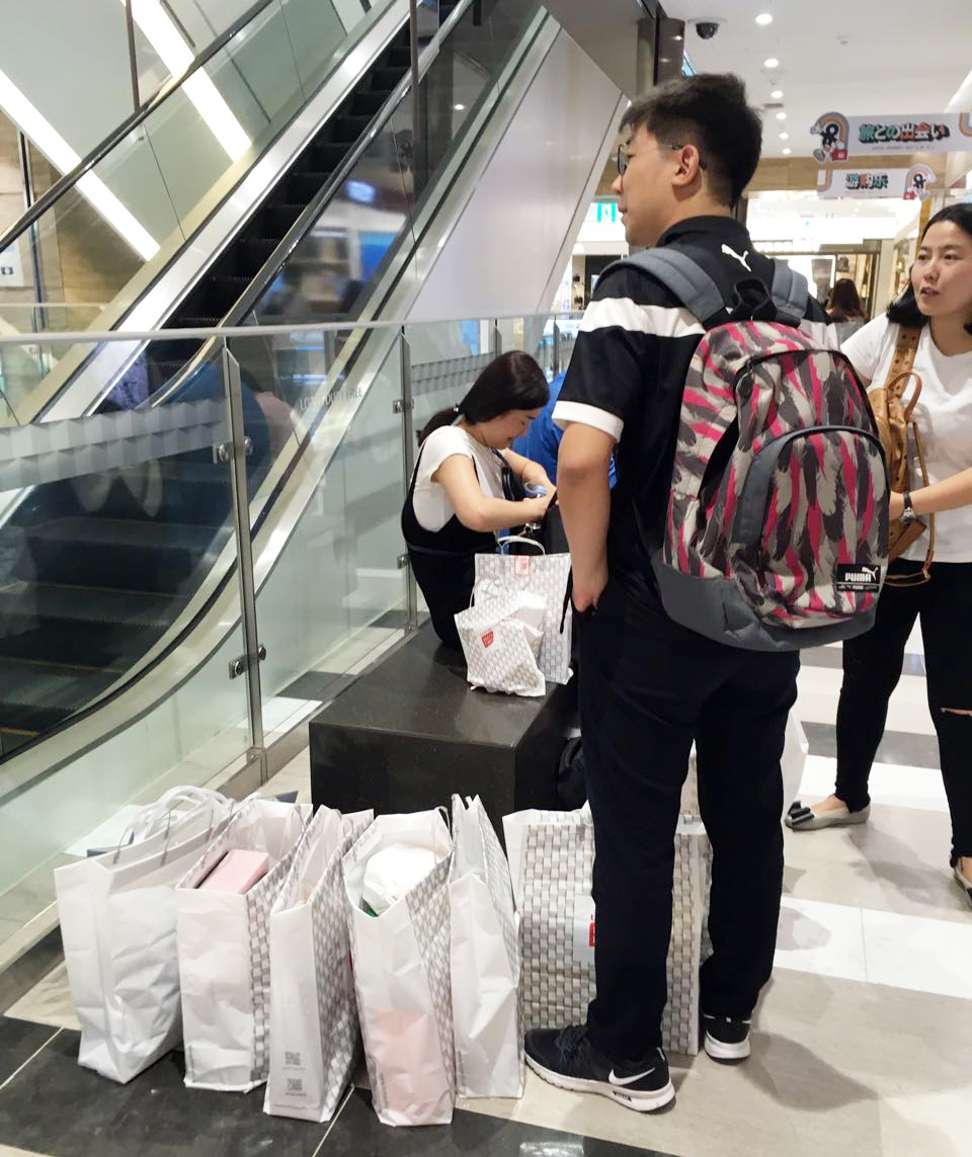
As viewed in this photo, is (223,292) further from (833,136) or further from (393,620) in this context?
(833,136)

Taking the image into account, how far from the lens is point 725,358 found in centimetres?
135

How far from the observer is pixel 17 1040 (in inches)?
74.4

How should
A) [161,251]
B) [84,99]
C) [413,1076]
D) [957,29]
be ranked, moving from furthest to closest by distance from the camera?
[957,29] < [84,99] < [161,251] < [413,1076]

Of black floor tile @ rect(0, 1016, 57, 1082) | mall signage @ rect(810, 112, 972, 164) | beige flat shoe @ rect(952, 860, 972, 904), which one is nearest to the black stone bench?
black floor tile @ rect(0, 1016, 57, 1082)

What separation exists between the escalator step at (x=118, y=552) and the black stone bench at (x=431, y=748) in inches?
29.9

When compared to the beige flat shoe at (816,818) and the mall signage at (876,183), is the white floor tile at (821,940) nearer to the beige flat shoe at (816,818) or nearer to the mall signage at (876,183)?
the beige flat shoe at (816,818)

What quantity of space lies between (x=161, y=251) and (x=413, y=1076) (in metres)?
5.10

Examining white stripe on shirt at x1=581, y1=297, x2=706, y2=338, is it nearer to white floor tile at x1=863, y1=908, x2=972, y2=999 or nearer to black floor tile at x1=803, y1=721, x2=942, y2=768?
white floor tile at x1=863, y1=908, x2=972, y2=999

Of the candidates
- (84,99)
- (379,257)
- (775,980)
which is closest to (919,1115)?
(775,980)

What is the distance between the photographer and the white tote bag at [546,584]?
2486mm

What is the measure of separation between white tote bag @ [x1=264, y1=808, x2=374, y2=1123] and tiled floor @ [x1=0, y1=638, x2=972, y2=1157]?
53 millimetres

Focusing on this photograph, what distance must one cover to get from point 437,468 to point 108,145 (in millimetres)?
4095

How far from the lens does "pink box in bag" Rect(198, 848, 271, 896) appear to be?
172cm

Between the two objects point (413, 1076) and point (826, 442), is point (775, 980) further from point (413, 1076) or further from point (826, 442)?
point (826, 442)
